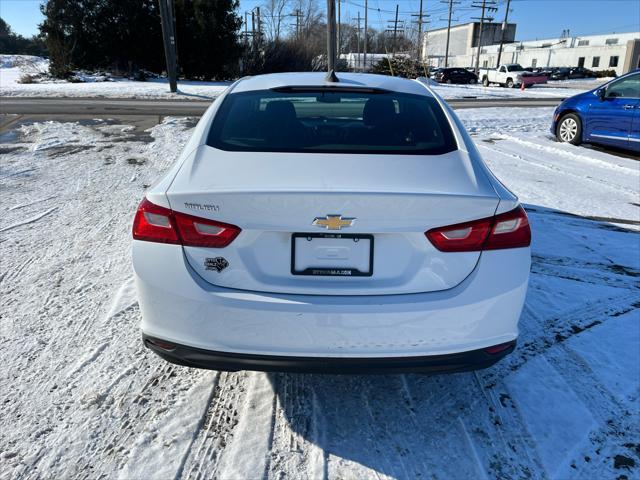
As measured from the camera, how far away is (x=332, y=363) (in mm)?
2057

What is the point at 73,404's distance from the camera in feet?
8.00

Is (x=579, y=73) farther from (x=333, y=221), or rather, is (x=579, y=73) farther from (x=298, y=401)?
(x=333, y=221)

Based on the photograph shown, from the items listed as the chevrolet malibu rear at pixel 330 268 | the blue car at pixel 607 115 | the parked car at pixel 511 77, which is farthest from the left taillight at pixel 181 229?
the parked car at pixel 511 77

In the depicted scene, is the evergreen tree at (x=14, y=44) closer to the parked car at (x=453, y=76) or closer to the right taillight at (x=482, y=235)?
the parked car at (x=453, y=76)

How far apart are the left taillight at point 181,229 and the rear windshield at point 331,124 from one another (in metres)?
0.58

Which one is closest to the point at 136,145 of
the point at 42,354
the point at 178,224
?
the point at 42,354

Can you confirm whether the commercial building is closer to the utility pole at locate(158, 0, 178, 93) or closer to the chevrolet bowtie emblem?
the utility pole at locate(158, 0, 178, 93)

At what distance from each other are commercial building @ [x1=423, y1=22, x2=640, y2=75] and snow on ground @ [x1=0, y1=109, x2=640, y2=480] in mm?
52810

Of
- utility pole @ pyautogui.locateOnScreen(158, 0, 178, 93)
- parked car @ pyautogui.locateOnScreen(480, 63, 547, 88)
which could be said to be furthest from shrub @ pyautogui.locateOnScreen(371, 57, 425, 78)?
utility pole @ pyautogui.locateOnScreen(158, 0, 178, 93)

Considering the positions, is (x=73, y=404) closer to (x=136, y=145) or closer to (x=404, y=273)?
(x=404, y=273)

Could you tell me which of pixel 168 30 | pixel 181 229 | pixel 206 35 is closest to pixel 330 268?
pixel 181 229

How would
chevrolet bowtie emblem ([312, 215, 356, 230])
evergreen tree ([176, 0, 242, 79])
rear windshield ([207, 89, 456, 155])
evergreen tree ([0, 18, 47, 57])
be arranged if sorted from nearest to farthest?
chevrolet bowtie emblem ([312, 215, 356, 230])
rear windshield ([207, 89, 456, 155])
evergreen tree ([176, 0, 242, 79])
evergreen tree ([0, 18, 47, 57])

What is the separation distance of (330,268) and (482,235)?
2.16ft

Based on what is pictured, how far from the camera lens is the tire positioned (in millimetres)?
9900
